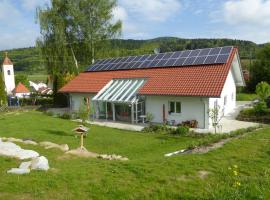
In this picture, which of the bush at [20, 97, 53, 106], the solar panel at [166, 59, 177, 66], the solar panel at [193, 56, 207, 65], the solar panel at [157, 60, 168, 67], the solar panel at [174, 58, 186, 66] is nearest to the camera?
the solar panel at [193, 56, 207, 65]

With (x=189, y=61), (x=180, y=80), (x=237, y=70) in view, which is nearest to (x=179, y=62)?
(x=189, y=61)

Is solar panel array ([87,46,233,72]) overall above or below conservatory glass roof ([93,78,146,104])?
above

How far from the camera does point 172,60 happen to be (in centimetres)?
2550

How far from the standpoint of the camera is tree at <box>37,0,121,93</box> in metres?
34.3

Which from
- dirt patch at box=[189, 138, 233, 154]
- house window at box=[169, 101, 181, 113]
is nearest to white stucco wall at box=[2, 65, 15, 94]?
house window at box=[169, 101, 181, 113]

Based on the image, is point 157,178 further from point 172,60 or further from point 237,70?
point 237,70

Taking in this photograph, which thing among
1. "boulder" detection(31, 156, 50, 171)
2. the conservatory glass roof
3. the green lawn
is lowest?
the green lawn

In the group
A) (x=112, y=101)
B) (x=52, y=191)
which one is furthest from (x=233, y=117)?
(x=52, y=191)

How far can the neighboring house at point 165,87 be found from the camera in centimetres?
1994

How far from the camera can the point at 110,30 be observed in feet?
118

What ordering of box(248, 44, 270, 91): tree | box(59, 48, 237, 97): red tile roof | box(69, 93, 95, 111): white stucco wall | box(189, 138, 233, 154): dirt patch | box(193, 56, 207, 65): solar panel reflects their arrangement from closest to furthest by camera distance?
box(189, 138, 233, 154): dirt patch < box(59, 48, 237, 97): red tile roof < box(193, 56, 207, 65): solar panel < box(69, 93, 95, 111): white stucco wall < box(248, 44, 270, 91): tree

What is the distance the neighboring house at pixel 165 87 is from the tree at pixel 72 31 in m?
7.67

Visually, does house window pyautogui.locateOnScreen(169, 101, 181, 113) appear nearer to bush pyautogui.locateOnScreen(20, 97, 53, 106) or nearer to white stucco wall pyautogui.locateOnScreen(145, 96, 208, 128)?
white stucco wall pyautogui.locateOnScreen(145, 96, 208, 128)

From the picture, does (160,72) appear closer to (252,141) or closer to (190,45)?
(252,141)
